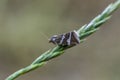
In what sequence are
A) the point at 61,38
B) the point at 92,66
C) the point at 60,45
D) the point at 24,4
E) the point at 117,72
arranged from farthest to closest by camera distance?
the point at 24,4, the point at 92,66, the point at 117,72, the point at 61,38, the point at 60,45

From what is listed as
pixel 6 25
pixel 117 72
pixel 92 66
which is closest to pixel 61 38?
pixel 117 72

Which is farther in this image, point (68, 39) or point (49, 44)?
point (49, 44)

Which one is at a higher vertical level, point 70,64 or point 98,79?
point 70,64

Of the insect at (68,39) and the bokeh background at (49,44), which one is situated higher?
the bokeh background at (49,44)

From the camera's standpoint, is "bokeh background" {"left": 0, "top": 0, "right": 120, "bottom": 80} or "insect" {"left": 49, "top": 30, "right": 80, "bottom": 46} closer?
"insect" {"left": 49, "top": 30, "right": 80, "bottom": 46}

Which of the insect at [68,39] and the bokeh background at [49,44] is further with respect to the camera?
the bokeh background at [49,44]

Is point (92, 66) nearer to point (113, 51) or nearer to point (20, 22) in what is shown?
point (113, 51)

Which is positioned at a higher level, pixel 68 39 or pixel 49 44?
pixel 49 44

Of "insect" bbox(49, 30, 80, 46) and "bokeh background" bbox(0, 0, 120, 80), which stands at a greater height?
"bokeh background" bbox(0, 0, 120, 80)
